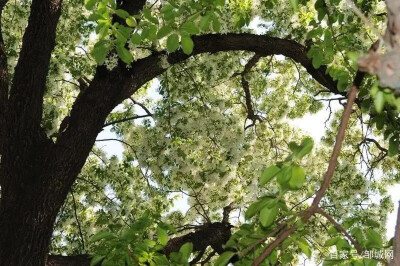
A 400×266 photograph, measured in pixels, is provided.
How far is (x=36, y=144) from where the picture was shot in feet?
16.1

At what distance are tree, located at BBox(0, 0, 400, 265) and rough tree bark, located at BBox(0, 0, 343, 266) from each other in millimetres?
12

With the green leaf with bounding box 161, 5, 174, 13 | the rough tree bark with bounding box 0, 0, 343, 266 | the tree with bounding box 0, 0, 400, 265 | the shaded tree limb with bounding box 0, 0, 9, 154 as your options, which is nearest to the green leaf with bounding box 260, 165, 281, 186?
the tree with bounding box 0, 0, 400, 265

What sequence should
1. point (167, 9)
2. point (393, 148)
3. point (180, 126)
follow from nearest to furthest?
point (167, 9) → point (393, 148) → point (180, 126)

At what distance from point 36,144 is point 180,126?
284 cm

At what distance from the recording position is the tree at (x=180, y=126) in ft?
9.93

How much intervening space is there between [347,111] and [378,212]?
22.7 ft

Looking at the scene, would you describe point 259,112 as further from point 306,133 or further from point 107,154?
point 107,154

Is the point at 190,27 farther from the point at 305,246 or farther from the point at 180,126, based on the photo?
the point at 180,126

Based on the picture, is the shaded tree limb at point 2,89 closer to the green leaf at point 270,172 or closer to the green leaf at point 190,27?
the green leaf at point 190,27

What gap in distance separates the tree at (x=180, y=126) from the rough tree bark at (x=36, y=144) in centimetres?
1

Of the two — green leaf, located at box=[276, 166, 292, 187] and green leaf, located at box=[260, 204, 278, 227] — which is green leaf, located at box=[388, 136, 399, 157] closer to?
green leaf, located at box=[260, 204, 278, 227]

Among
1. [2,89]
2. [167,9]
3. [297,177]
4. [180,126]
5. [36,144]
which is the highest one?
[180,126]

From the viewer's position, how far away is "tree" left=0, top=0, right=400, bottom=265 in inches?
119

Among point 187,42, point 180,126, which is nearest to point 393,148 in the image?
point 187,42
